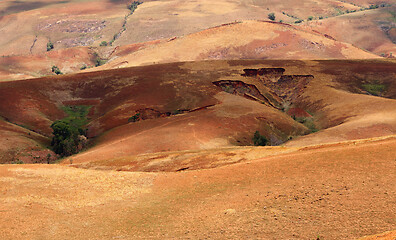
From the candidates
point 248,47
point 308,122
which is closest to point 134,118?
point 308,122

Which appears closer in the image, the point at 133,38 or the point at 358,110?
the point at 358,110

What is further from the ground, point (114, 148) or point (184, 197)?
point (184, 197)

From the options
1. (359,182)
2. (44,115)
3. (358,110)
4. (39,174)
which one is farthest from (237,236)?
(44,115)

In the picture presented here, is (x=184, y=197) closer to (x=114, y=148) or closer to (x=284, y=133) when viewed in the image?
(x=114, y=148)

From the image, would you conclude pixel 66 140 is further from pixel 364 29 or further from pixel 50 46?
pixel 364 29

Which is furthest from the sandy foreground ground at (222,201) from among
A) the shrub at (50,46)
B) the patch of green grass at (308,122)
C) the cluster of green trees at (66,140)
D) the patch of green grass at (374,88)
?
the shrub at (50,46)

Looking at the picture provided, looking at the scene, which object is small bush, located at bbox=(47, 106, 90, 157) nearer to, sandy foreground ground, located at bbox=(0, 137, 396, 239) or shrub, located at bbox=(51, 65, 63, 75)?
sandy foreground ground, located at bbox=(0, 137, 396, 239)
